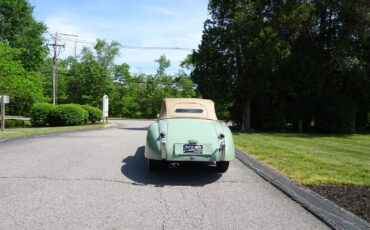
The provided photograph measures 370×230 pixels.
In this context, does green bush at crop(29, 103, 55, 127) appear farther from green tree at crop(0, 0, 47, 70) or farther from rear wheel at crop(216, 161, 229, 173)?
rear wheel at crop(216, 161, 229, 173)

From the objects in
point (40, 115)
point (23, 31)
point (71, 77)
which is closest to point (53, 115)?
point (40, 115)

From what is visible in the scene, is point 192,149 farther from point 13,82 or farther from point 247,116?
point 13,82

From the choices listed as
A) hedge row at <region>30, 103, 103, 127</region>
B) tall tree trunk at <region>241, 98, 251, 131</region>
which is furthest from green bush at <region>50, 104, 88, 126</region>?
tall tree trunk at <region>241, 98, 251, 131</region>

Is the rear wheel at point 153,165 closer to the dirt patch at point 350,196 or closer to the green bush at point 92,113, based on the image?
the dirt patch at point 350,196

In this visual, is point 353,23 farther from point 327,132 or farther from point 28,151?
point 28,151

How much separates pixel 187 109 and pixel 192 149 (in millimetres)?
2235

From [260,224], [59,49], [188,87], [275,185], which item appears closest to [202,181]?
[275,185]

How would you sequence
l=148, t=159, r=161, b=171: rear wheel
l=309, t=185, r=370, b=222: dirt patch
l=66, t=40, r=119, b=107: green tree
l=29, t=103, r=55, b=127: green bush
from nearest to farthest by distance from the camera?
l=309, t=185, r=370, b=222: dirt patch < l=148, t=159, r=161, b=171: rear wheel < l=29, t=103, r=55, b=127: green bush < l=66, t=40, r=119, b=107: green tree

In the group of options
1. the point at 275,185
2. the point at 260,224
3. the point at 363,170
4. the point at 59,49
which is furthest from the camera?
the point at 59,49

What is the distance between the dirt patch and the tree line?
26768 mm

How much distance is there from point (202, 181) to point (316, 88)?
21.1 m

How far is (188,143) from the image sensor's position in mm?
7332

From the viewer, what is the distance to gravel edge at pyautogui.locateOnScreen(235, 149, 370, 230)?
16.1 ft

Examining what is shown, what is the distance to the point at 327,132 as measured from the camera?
1077 inches
